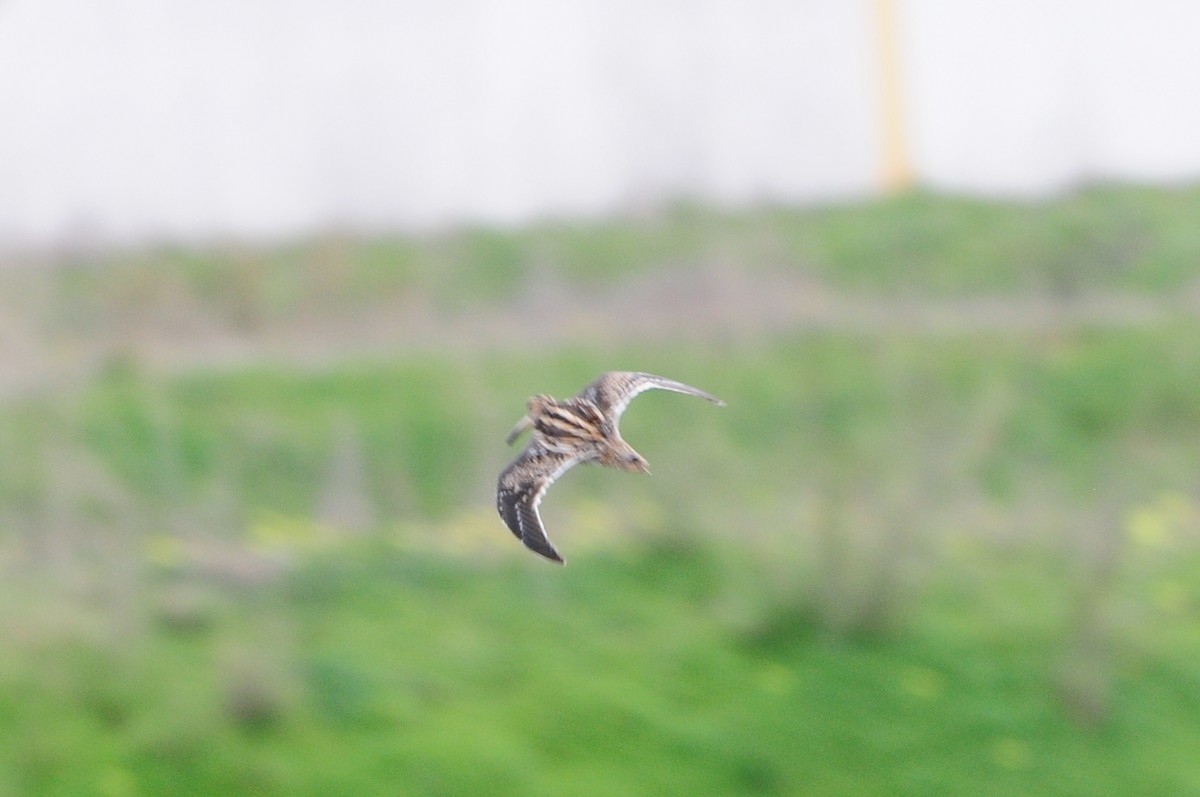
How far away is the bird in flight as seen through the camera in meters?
5.12

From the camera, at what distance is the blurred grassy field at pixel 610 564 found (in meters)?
11.5

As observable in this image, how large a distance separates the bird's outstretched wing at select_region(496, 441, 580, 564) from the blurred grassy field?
6.07m

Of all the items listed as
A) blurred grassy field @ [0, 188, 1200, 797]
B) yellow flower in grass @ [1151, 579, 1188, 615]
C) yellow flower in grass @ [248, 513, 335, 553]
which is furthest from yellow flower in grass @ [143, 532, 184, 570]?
yellow flower in grass @ [1151, 579, 1188, 615]

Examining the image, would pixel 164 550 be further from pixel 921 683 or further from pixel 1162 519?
pixel 1162 519

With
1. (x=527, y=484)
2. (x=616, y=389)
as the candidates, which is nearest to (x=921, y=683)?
(x=616, y=389)

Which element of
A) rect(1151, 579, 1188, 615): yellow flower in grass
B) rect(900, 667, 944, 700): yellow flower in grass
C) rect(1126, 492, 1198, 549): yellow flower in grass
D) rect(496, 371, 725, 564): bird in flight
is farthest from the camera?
rect(1126, 492, 1198, 549): yellow flower in grass

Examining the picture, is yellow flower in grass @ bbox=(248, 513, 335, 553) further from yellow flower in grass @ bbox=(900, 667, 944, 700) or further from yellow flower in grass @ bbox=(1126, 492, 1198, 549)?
yellow flower in grass @ bbox=(1126, 492, 1198, 549)

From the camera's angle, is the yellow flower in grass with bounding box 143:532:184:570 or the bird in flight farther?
the yellow flower in grass with bounding box 143:532:184:570

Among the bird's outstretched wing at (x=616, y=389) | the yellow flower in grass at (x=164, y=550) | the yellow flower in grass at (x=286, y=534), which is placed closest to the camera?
the bird's outstretched wing at (x=616, y=389)

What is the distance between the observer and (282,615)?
522 inches

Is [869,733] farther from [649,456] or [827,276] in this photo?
[827,276]

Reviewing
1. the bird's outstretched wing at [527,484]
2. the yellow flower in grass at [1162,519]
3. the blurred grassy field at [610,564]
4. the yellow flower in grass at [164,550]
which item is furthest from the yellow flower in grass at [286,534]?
the bird's outstretched wing at [527,484]

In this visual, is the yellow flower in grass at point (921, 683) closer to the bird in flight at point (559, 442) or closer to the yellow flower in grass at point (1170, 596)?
the yellow flower in grass at point (1170, 596)

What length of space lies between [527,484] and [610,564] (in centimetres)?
896
